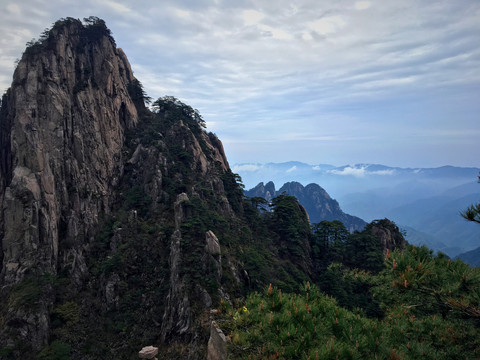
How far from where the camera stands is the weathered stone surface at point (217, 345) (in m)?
5.03

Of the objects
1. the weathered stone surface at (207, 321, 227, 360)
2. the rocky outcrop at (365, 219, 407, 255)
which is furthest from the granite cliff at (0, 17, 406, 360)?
the weathered stone surface at (207, 321, 227, 360)

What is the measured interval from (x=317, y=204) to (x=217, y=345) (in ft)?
618

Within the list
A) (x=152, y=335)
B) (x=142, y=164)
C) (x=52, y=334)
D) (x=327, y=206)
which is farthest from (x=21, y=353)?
(x=327, y=206)

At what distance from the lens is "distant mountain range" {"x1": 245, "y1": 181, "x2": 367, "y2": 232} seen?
6481 inches

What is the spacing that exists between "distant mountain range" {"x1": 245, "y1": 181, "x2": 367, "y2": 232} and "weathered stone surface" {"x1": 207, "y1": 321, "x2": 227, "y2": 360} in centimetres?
15232

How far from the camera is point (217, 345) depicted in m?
5.27

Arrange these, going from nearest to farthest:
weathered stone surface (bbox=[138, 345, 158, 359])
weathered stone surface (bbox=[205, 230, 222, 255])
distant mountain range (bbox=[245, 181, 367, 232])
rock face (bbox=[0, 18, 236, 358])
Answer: weathered stone surface (bbox=[138, 345, 158, 359]) < rock face (bbox=[0, 18, 236, 358]) < weathered stone surface (bbox=[205, 230, 222, 255]) < distant mountain range (bbox=[245, 181, 367, 232])

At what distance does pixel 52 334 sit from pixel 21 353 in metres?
2.48

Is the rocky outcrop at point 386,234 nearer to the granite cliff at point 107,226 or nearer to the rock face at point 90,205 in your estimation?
the granite cliff at point 107,226

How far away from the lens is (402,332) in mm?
5793

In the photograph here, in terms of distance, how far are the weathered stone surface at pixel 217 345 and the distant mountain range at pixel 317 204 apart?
15232cm

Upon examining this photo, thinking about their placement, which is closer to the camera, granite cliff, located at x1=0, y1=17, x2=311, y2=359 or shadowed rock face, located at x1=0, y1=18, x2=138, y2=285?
granite cliff, located at x1=0, y1=17, x2=311, y2=359

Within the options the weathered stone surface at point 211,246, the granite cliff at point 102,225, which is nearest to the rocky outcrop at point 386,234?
the granite cliff at point 102,225

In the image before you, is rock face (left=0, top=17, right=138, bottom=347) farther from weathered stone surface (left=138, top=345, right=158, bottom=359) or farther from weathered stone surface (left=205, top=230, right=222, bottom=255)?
weathered stone surface (left=205, top=230, right=222, bottom=255)
